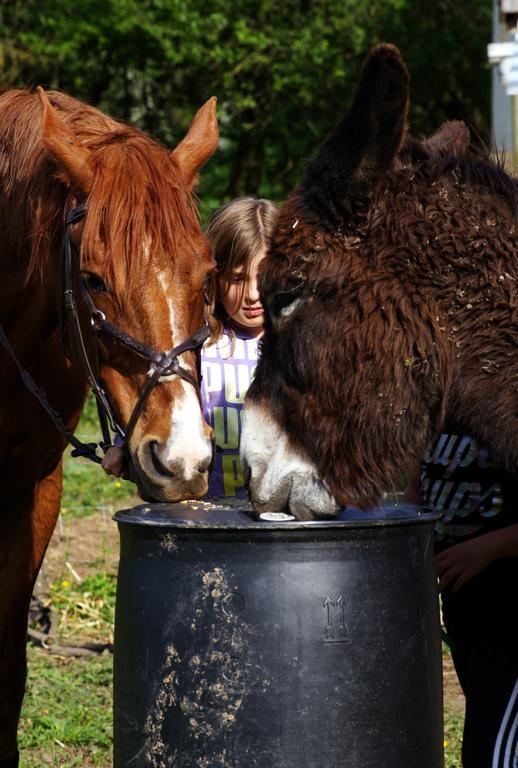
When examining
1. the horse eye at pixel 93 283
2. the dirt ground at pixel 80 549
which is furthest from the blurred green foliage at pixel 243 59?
the horse eye at pixel 93 283

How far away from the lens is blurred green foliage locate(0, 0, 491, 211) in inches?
658

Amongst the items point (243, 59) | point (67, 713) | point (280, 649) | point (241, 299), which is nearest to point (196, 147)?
point (241, 299)

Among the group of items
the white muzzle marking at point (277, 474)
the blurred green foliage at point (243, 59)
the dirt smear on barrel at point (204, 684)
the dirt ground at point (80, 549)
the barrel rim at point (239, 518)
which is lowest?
the dirt ground at point (80, 549)

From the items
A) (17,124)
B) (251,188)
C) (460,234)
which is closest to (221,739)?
(460,234)

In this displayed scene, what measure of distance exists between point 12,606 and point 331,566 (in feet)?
6.03

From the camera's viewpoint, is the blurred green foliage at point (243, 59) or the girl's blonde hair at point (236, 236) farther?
the blurred green foliage at point (243, 59)

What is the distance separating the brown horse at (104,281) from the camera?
2.91 meters

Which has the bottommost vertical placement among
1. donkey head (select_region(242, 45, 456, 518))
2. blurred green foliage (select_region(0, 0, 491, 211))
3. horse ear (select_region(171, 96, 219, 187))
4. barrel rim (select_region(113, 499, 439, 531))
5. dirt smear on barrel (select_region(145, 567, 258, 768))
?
dirt smear on barrel (select_region(145, 567, 258, 768))

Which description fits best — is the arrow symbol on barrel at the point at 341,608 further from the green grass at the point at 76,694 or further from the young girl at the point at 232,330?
the green grass at the point at 76,694

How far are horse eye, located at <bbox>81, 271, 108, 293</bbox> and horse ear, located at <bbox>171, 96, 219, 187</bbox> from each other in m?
0.52

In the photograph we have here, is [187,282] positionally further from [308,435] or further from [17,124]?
[17,124]

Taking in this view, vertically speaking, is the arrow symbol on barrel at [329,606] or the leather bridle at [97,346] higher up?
the leather bridle at [97,346]

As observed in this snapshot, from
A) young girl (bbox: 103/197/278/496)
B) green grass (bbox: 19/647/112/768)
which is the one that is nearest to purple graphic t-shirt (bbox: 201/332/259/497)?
young girl (bbox: 103/197/278/496)

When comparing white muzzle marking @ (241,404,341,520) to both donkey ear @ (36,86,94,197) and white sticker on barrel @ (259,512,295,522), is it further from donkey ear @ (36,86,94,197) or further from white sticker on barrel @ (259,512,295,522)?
donkey ear @ (36,86,94,197)
